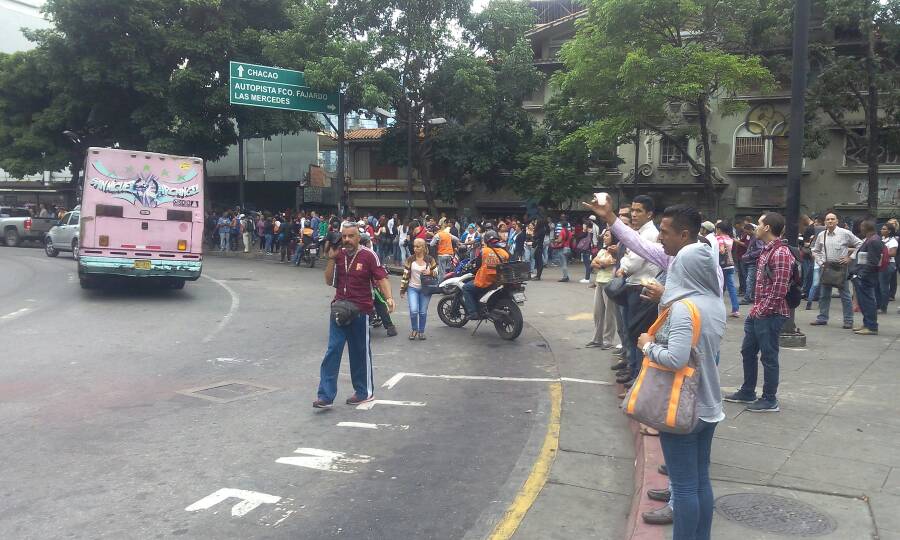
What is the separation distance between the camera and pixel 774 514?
4508 millimetres

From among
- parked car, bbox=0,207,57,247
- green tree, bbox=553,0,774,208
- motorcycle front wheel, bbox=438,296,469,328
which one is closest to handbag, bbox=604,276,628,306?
motorcycle front wheel, bbox=438,296,469,328

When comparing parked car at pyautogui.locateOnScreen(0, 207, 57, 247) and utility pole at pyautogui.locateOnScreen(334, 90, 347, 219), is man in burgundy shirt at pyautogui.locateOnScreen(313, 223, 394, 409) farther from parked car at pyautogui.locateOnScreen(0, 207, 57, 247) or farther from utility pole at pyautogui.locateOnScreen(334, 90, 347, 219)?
parked car at pyautogui.locateOnScreen(0, 207, 57, 247)

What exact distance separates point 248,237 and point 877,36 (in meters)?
23.9

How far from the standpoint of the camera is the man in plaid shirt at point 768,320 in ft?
22.1

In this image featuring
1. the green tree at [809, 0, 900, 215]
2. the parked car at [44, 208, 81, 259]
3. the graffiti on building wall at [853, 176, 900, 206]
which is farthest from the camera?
the graffiti on building wall at [853, 176, 900, 206]

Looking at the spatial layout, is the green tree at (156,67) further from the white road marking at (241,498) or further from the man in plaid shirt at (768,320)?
the white road marking at (241,498)

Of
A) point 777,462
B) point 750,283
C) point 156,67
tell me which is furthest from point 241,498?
point 156,67

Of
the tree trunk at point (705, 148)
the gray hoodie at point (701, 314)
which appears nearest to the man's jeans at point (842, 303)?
the gray hoodie at point (701, 314)

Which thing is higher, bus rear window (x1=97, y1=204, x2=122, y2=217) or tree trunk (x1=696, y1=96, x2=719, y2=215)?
tree trunk (x1=696, y1=96, x2=719, y2=215)

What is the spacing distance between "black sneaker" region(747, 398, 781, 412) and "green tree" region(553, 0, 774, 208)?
53.2ft

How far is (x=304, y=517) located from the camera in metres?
4.68

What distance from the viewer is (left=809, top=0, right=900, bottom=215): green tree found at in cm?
2273

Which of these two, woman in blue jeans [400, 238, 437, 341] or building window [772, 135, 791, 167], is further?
building window [772, 135, 791, 167]

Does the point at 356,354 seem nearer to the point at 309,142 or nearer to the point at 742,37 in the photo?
the point at 742,37
